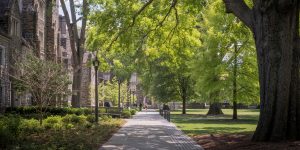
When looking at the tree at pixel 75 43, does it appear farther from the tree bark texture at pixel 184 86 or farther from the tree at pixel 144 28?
the tree bark texture at pixel 184 86

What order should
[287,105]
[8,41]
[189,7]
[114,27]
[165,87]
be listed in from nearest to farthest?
[287,105], [189,7], [114,27], [8,41], [165,87]

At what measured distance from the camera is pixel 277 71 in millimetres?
13172

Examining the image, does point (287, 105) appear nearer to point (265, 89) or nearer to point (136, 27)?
point (265, 89)

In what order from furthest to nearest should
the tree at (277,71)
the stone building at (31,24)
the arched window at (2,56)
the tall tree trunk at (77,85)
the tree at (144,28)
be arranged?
the stone building at (31,24) → the tall tree trunk at (77,85) → the arched window at (2,56) → the tree at (144,28) → the tree at (277,71)

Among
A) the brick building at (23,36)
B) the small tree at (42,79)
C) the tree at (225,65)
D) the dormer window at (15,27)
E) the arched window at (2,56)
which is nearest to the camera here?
the small tree at (42,79)

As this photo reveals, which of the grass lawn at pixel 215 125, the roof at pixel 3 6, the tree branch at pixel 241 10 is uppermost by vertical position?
the roof at pixel 3 6

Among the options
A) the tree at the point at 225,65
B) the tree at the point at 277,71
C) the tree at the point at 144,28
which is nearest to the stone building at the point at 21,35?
the tree at the point at 144,28

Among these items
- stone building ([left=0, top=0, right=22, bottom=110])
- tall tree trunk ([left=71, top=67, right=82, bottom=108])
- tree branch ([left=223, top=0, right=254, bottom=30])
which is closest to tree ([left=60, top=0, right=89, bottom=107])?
tall tree trunk ([left=71, top=67, right=82, bottom=108])

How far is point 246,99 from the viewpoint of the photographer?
3503 centimetres

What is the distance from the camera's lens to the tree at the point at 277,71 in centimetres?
1312

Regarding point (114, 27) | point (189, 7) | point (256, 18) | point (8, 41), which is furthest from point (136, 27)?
point (8, 41)

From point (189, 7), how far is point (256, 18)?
7776mm

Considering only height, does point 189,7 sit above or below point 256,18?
above

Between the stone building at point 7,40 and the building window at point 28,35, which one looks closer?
the stone building at point 7,40
